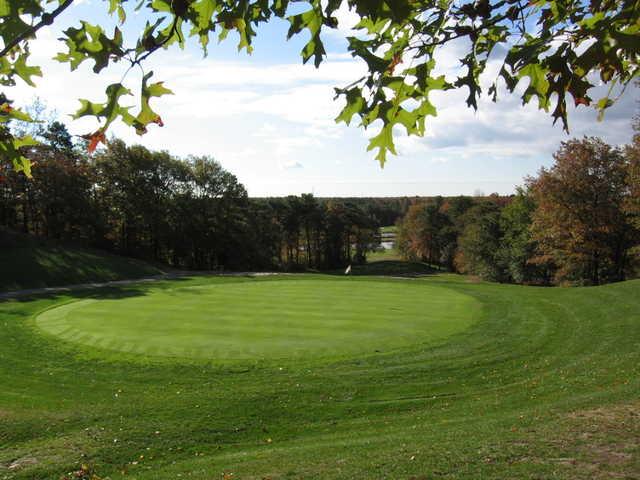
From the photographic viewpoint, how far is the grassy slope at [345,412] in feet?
22.2

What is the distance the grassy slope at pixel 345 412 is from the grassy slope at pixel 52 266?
14.6 meters

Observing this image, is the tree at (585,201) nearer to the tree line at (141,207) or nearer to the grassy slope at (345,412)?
the grassy slope at (345,412)

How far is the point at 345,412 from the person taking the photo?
9.95m

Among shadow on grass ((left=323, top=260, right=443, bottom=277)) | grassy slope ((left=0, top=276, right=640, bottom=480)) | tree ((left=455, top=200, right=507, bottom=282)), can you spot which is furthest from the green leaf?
shadow on grass ((left=323, top=260, right=443, bottom=277))

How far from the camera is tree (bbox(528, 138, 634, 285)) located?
108 feet

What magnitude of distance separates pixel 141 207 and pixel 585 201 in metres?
35.7

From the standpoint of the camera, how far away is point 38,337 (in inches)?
590

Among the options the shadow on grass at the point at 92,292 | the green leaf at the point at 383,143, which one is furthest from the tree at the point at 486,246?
the green leaf at the point at 383,143

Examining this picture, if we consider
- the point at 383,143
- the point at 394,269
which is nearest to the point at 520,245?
the point at 394,269

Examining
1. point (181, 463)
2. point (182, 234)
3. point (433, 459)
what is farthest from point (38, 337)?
point (182, 234)

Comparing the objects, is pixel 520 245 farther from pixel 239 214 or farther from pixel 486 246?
pixel 239 214

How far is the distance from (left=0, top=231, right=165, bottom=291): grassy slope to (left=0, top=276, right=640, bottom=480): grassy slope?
14630mm

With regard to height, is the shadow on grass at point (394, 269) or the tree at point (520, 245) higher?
the tree at point (520, 245)

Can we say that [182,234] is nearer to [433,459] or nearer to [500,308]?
[500,308]
